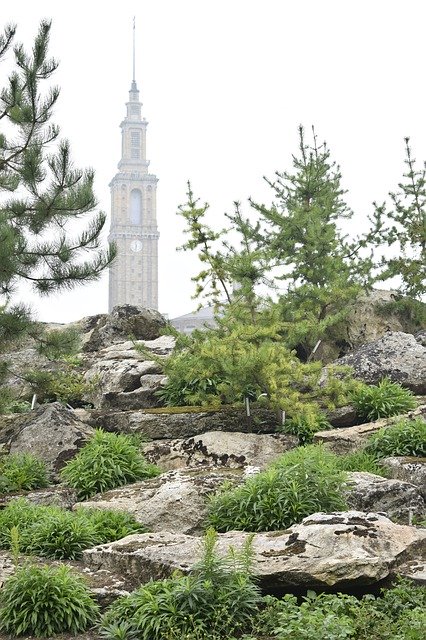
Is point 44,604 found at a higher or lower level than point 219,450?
lower

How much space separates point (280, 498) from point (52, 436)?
14.8ft

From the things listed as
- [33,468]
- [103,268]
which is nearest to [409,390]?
[103,268]

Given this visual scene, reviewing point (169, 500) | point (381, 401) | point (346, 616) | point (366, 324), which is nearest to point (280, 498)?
point (169, 500)

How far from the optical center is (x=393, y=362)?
14555mm

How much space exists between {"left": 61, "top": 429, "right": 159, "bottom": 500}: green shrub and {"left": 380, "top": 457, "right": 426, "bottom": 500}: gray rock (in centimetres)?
292

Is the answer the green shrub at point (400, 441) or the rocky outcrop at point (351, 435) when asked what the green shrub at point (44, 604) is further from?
the rocky outcrop at point (351, 435)

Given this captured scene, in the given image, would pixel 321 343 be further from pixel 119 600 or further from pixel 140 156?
pixel 140 156

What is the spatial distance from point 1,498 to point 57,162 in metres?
4.97

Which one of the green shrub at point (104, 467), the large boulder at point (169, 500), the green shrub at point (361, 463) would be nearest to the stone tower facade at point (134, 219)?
the green shrub at point (104, 467)

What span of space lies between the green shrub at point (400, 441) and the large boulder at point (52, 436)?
3.84 m

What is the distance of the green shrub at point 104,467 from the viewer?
10633 mm

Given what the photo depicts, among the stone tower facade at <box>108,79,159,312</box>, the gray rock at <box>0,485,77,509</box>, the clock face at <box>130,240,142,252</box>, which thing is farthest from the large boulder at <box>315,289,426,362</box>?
the clock face at <box>130,240,142,252</box>

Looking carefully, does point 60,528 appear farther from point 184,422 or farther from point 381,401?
point 381,401

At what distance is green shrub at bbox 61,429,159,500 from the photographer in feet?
34.9
